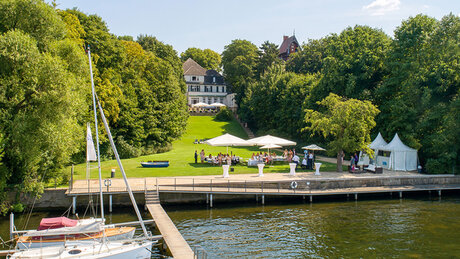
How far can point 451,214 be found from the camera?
2591cm

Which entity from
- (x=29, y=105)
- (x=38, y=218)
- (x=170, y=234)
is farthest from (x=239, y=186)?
(x=29, y=105)

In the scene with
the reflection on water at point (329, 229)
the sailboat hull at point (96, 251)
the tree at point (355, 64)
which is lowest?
the reflection on water at point (329, 229)

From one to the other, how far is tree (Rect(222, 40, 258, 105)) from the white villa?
115 inches

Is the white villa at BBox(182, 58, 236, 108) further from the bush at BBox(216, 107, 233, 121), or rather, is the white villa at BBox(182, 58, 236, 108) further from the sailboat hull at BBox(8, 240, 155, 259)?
the sailboat hull at BBox(8, 240, 155, 259)

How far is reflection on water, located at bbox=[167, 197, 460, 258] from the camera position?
1903 centimetres

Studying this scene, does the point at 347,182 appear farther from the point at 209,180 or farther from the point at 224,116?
the point at 224,116

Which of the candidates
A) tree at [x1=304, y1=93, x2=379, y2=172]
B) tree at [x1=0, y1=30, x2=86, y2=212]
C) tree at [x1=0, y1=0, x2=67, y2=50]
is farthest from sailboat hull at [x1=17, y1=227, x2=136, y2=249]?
tree at [x1=304, y1=93, x2=379, y2=172]

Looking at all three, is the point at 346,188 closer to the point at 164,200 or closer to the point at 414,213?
the point at 414,213

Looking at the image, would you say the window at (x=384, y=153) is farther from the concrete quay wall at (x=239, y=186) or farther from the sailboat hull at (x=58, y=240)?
the sailboat hull at (x=58, y=240)

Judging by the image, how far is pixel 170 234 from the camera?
1969cm

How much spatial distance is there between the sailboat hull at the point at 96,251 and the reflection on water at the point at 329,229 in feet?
10.6

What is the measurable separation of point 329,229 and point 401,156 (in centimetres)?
1668

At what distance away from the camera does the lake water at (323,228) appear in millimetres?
19047

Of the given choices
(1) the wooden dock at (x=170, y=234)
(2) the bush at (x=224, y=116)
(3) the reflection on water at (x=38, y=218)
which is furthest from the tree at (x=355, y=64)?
(2) the bush at (x=224, y=116)
